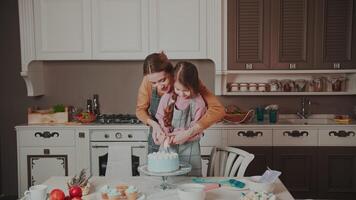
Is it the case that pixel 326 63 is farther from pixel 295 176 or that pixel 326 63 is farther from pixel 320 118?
pixel 295 176

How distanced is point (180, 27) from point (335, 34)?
1.45 metres

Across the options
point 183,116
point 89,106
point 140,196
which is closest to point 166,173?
point 140,196


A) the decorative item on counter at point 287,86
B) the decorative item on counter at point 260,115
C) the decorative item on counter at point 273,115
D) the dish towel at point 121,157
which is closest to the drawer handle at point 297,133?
the decorative item on counter at point 273,115

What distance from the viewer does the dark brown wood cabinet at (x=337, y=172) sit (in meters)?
3.43

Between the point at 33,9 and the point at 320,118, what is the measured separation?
3049mm

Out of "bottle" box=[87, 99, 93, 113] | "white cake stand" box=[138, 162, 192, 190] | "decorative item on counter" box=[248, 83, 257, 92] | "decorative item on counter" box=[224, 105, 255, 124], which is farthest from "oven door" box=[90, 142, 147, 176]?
"white cake stand" box=[138, 162, 192, 190]

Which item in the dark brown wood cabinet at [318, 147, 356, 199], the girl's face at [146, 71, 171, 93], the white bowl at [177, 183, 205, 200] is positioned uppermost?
the girl's face at [146, 71, 171, 93]

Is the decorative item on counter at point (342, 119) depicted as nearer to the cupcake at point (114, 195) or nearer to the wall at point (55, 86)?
the wall at point (55, 86)

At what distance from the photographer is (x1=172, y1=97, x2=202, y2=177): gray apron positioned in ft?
6.75

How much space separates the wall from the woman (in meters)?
1.83

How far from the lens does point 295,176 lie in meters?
3.48

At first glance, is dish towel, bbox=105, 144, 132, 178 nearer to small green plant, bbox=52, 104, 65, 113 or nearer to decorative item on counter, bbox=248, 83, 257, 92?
small green plant, bbox=52, 104, 65, 113

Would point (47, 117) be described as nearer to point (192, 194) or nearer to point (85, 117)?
point (85, 117)

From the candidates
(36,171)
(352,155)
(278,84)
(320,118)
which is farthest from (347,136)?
(36,171)
